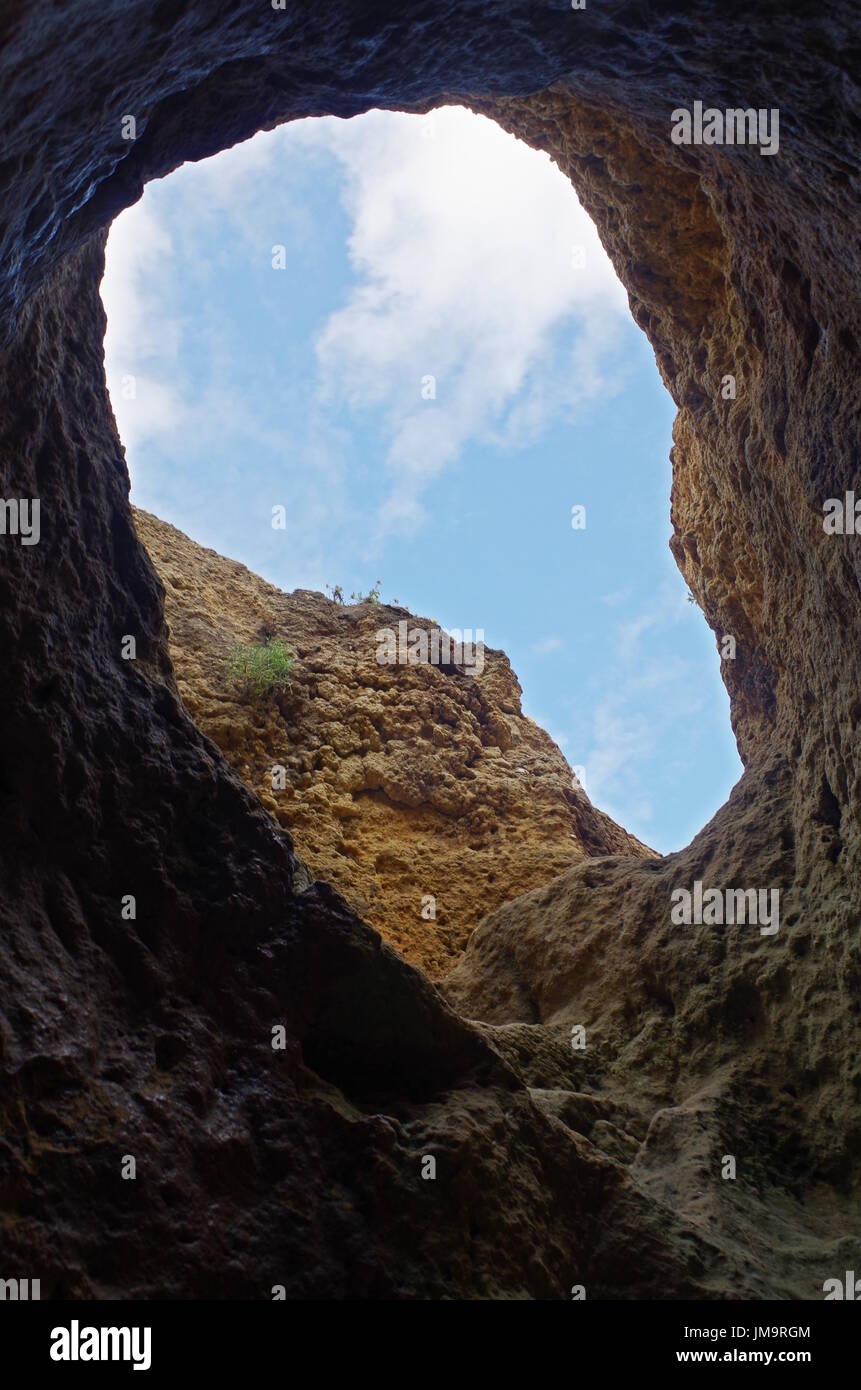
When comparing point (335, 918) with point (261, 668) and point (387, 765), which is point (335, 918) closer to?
point (387, 765)

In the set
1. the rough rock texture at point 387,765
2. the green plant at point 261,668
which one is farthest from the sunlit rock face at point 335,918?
the green plant at point 261,668

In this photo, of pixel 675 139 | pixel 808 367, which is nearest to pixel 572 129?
pixel 675 139

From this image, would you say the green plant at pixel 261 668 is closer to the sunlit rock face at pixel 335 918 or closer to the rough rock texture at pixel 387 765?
the rough rock texture at pixel 387 765

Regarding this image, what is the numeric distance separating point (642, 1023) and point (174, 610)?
21.1ft

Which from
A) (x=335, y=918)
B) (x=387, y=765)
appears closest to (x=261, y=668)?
(x=387, y=765)

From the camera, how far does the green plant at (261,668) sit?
9.76 metres

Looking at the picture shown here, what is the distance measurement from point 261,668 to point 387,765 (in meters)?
1.61

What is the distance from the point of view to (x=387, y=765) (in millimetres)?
9602

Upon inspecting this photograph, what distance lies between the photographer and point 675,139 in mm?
5043

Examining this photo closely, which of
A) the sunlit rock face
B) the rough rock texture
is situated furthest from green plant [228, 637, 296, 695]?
the sunlit rock face

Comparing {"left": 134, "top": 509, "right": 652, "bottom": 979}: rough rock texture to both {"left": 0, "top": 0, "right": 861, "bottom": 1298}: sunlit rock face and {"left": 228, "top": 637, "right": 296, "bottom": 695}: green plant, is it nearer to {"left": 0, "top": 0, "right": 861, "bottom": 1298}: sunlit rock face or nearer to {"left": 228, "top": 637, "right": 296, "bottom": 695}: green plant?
{"left": 228, "top": 637, "right": 296, "bottom": 695}: green plant

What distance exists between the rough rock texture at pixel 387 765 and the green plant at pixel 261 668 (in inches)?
4.7
